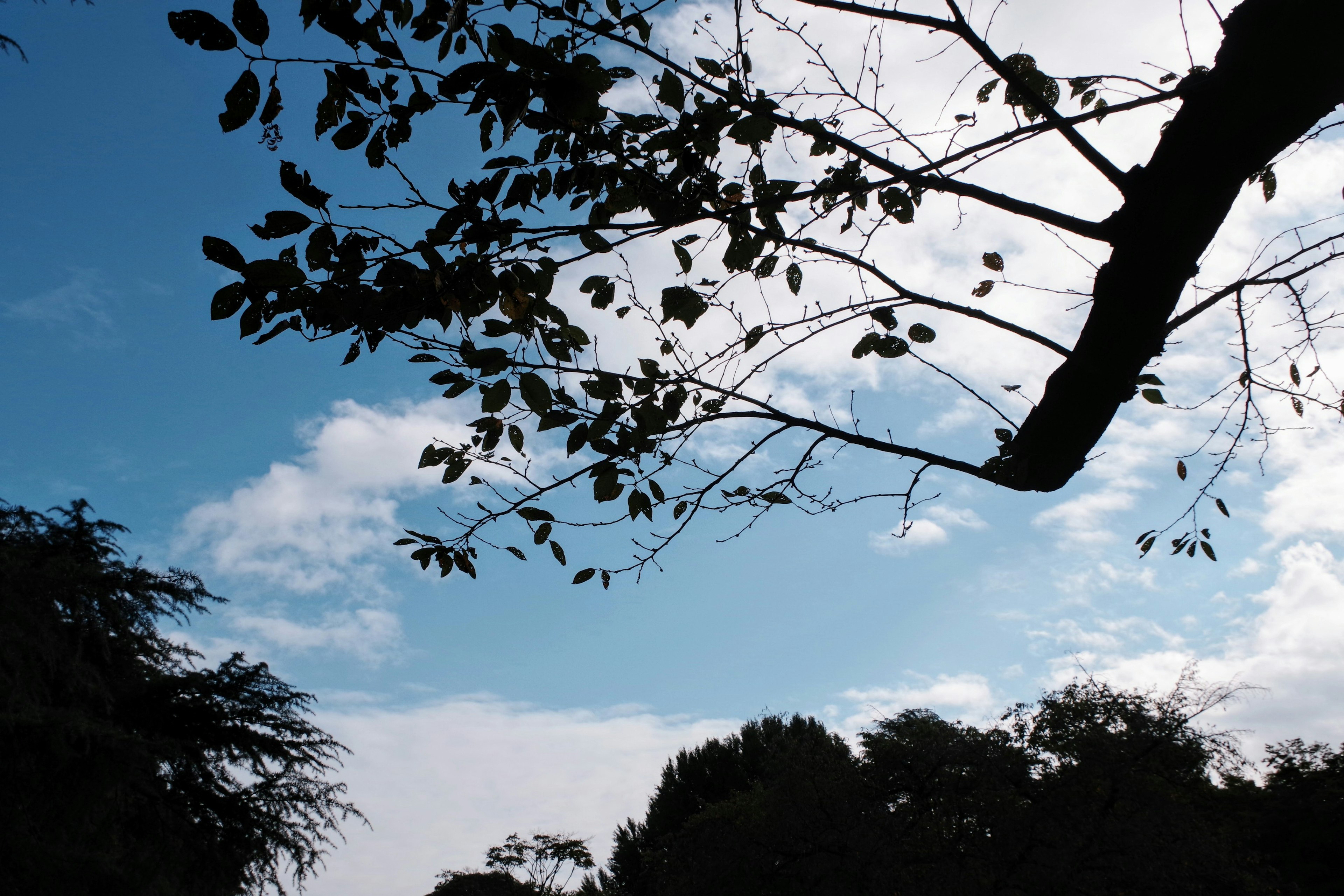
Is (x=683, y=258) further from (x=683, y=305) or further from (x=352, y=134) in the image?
(x=352, y=134)

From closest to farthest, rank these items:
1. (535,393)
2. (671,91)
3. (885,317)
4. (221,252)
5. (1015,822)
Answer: (221,252) → (535,393) → (671,91) → (885,317) → (1015,822)

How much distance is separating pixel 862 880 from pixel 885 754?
7.66 feet

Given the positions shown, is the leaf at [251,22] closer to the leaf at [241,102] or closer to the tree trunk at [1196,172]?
the leaf at [241,102]

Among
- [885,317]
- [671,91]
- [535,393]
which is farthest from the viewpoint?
[885,317]

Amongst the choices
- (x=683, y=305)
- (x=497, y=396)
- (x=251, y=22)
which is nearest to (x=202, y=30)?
(x=251, y=22)

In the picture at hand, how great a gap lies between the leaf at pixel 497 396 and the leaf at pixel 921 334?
1.43m

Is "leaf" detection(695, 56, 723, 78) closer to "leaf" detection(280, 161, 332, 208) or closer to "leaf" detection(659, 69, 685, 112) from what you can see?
"leaf" detection(659, 69, 685, 112)

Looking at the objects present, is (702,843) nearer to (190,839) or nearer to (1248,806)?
(190,839)

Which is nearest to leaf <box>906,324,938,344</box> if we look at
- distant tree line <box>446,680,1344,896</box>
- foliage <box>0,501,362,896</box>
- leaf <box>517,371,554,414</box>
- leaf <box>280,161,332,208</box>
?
leaf <box>517,371,554,414</box>

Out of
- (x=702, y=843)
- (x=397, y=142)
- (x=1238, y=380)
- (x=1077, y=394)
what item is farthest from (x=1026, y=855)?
(x=397, y=142)

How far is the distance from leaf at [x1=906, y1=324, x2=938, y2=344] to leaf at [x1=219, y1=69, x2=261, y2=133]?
1.90 meters

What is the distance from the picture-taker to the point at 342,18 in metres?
1.41

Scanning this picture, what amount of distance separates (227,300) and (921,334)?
196cm

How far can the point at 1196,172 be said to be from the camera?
1472 mm
